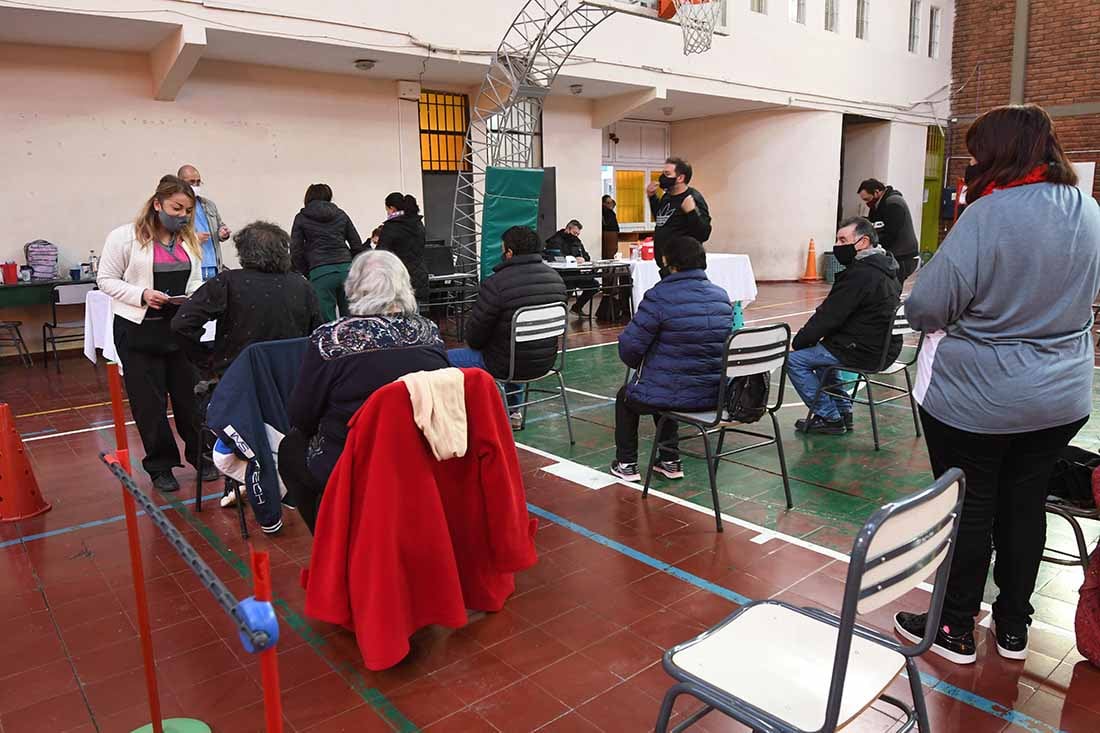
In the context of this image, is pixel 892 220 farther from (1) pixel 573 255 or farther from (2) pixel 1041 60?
(2) pixel 1041 60

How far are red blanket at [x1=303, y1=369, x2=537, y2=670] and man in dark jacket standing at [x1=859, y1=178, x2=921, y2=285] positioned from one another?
4.86 metres

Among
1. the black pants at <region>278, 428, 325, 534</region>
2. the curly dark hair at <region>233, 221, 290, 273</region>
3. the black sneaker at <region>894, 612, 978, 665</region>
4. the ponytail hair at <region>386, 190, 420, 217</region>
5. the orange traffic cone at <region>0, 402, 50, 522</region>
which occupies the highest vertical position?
the ponytail hair at <region>386, 190, 420, 217</region>

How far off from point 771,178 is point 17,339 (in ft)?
40.6

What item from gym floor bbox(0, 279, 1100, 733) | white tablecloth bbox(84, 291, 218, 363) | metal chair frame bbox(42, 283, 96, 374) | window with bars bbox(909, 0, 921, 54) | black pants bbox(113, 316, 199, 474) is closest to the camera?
gym floor bbox(0, 279, 1100, 733)

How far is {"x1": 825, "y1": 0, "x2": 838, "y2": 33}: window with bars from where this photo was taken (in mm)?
14429

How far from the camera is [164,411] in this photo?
404 centimetres

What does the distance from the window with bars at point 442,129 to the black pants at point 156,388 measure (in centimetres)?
732

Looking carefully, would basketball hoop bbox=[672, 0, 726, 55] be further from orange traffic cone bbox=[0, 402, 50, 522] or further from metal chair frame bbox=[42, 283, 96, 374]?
orange traffic cone bbox=[0, 402, 50, 522]

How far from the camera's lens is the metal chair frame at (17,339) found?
25.1 ft

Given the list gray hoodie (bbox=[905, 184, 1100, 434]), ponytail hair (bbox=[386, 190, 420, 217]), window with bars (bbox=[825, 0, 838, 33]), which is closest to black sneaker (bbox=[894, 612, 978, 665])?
gray hoodie (bbox=[905, 184, 1100, 434])

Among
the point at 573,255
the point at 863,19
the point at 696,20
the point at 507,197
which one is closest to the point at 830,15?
the point at 863,19

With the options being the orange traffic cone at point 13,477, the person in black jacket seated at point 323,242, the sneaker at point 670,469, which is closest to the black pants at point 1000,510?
the sneaker at point 670,469

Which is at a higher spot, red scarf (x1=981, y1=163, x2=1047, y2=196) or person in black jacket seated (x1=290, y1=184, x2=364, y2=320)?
red scarf (x1=981, y1=163, x2=1047, y2=196)

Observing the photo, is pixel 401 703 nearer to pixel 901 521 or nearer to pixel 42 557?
pixel 901 521
